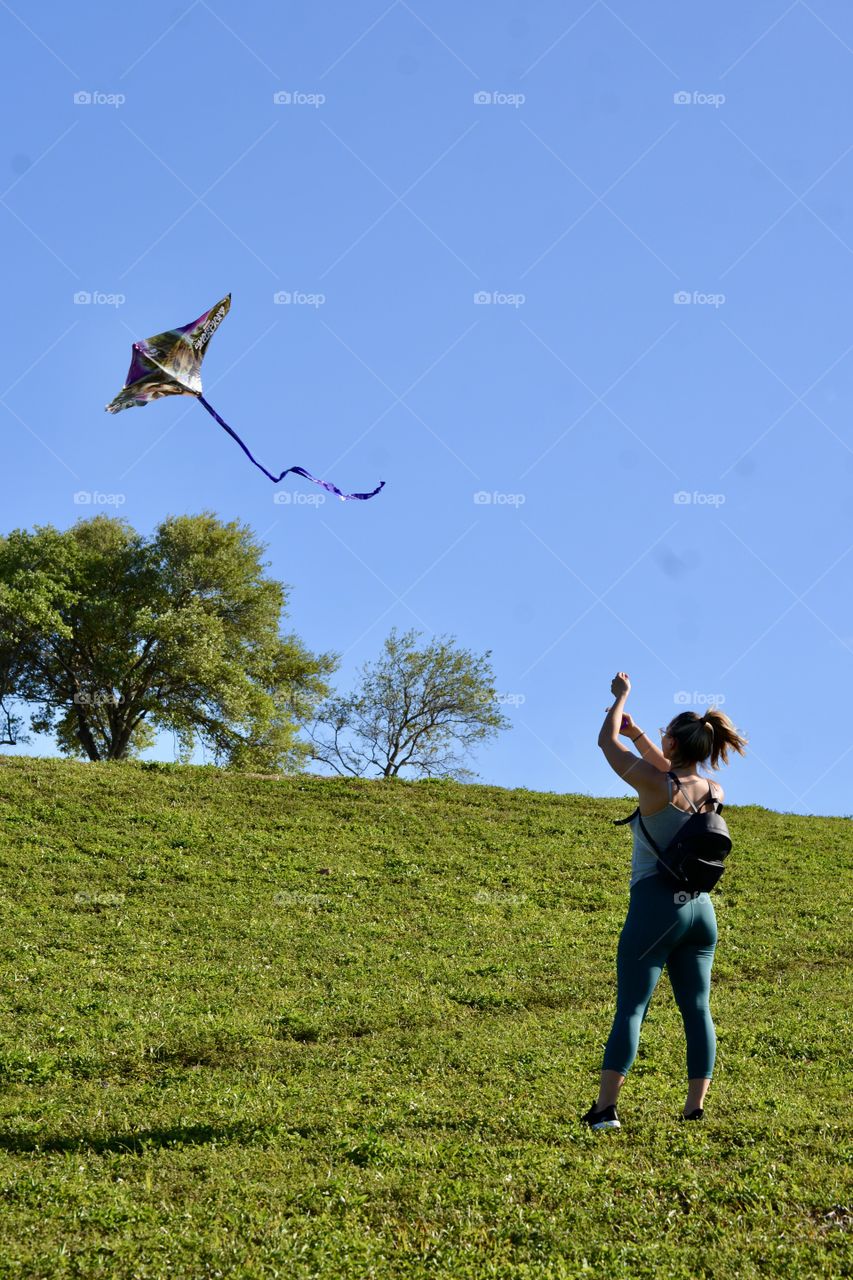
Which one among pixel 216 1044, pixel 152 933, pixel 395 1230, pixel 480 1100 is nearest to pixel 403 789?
pixel 152 933

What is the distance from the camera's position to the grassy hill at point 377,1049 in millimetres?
6852

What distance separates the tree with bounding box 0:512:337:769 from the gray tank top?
37.7 metres

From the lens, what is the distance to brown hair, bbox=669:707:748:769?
26.5 feet

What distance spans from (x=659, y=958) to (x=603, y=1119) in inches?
59.3

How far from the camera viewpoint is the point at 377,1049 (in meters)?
12.3

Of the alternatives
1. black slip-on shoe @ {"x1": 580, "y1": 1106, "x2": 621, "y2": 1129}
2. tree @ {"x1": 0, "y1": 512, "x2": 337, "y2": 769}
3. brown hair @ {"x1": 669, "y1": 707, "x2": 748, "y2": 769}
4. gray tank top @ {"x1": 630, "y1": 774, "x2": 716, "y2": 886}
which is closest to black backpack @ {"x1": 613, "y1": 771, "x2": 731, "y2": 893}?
gray tank top @ {"x1": 630, "y1": 774, "x2": 716, "y2": 886}

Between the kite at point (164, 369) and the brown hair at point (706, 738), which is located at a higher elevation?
the kite at point (164, 369)

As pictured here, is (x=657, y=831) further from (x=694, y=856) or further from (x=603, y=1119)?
(x=603, y=1119)

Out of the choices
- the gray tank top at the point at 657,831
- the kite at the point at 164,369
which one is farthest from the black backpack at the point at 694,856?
the kite at the point at 164,369

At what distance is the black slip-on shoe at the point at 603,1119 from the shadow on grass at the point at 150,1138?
2.26m

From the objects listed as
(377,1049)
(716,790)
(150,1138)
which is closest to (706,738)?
(716,790)

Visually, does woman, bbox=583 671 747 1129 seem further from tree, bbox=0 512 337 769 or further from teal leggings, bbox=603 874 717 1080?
tree, bbox=0 512 337 769

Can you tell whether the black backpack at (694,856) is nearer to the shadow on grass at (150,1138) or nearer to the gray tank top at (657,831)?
the gray tank top at (657,831)

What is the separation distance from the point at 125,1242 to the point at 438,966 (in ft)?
32.8
